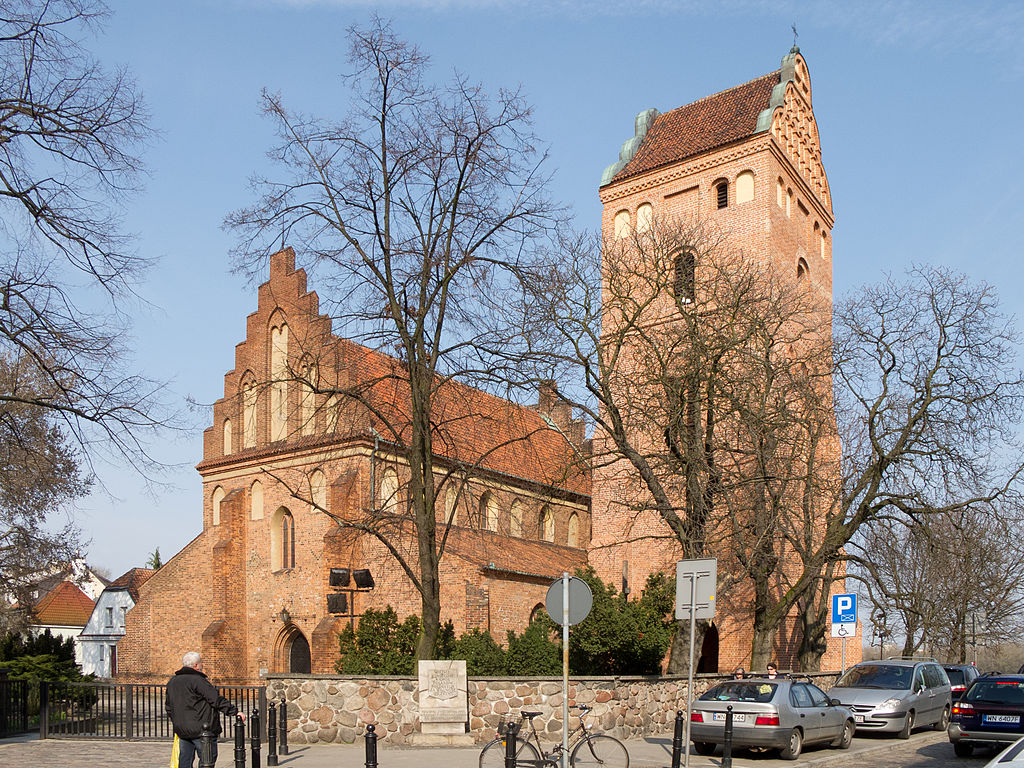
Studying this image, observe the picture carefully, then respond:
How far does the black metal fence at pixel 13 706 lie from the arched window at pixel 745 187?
24.5 meters

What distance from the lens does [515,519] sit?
35.8m

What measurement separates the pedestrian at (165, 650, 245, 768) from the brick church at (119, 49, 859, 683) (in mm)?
17043

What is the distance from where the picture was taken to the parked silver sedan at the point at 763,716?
15453mm

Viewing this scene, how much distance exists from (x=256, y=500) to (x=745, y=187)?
19424 mm

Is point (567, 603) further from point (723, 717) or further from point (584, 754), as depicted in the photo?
point (723, 717)

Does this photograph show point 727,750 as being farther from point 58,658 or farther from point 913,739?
point 58,658

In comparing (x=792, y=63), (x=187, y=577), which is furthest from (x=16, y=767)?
(x=792, y=63)

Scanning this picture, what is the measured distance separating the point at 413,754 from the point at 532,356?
7.24m

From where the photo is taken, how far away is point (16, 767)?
547 inches

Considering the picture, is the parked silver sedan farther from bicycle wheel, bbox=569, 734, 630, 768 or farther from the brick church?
the brick church

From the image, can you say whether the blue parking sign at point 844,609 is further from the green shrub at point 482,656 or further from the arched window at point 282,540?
the arched window at point 282,540

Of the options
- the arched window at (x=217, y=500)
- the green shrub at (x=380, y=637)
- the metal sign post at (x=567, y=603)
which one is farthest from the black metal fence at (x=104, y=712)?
the arched window at (x=217, y=500)

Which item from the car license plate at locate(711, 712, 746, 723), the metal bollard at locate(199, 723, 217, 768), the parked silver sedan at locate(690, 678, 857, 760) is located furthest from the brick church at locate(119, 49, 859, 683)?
the metal bollard at locate(199, 723, 217, 768)

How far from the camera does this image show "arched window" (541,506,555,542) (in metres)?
37.4
